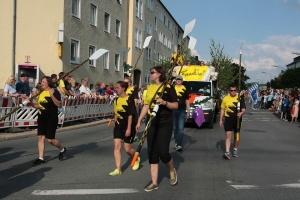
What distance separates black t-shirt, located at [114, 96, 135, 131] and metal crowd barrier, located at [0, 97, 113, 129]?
4282 mm

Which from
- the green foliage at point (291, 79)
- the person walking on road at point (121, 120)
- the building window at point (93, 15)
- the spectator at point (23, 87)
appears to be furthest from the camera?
the green foliage at point (291, 79)

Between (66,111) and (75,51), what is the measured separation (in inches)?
410

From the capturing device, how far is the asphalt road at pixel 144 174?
5.43 meters

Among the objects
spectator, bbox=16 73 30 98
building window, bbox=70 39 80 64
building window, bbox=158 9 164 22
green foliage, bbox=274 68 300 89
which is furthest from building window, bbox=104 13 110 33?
green foliage, bbox=274 68 300 89

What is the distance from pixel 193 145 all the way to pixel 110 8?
69.3 ft

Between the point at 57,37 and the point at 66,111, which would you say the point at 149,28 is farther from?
the point at 66,111

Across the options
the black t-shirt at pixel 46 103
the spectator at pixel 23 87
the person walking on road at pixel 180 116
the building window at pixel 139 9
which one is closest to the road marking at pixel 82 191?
the black t-shirt at pixel 46 103

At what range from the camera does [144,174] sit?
673 centimetres

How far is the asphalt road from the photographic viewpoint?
543 centimetres

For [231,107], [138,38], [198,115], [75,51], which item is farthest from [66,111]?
[138,38]

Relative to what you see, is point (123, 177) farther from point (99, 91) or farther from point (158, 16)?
point (158, 16)

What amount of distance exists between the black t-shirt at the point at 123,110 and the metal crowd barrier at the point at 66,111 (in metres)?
4.28

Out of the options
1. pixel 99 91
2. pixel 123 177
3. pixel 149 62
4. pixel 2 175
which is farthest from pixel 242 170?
pixel 149 62

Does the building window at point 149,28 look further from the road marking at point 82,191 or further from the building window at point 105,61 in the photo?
the road marking at point 82,191
